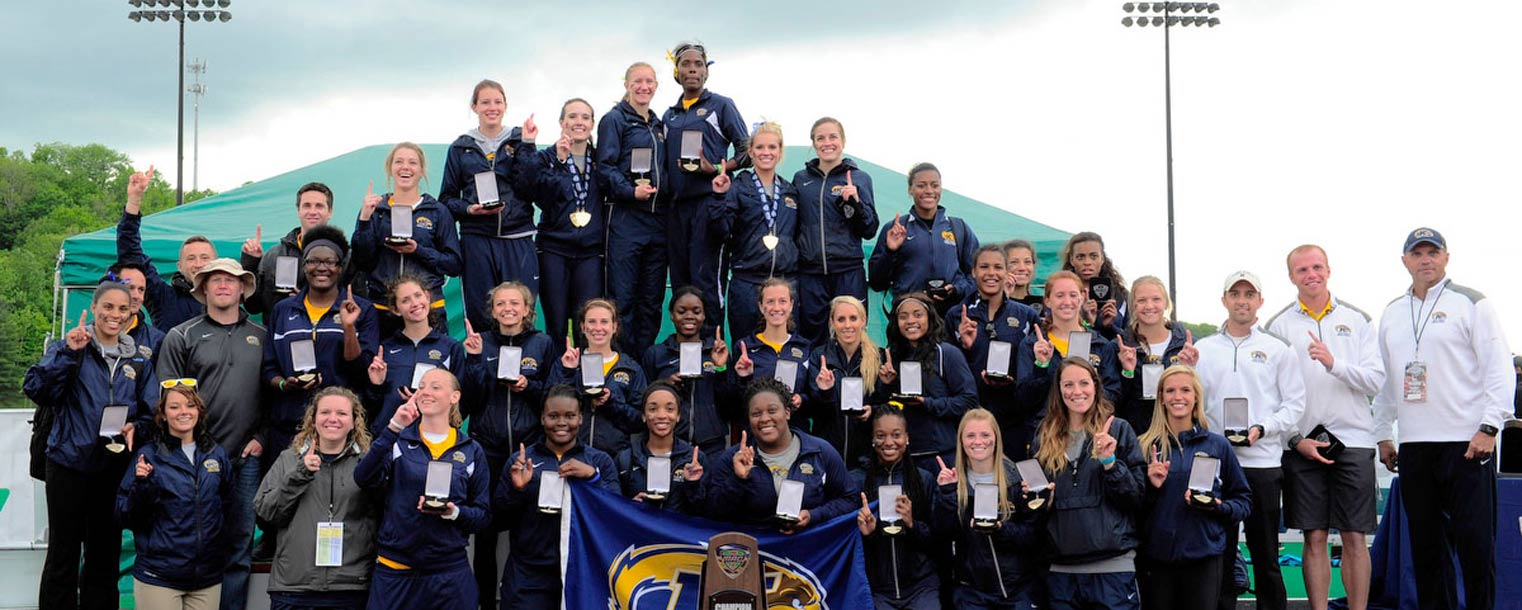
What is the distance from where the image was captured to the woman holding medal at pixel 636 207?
840 centimetres

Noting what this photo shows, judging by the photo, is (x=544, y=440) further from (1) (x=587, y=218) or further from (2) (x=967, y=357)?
(2) (x=967, y=357)

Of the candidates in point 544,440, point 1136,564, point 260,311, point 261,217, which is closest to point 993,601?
point 1136,564

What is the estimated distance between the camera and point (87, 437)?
6.93 metres

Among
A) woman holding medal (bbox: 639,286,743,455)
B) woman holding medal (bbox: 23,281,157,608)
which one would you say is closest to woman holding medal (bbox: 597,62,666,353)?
woman holding medal (bbox: 639,286,743,455)

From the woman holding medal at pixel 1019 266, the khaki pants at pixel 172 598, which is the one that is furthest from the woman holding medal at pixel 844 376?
the khaki pants at pixel 172 598

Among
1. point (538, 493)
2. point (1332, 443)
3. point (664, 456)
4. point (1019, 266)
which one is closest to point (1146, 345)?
point (1019, 266)

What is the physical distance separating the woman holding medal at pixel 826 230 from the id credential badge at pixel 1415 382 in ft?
11.0

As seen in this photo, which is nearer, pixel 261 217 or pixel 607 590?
pixel 607 590

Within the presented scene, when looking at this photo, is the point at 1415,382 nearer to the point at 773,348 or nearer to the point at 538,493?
the point at 773,348

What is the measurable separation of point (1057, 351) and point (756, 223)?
2127mm

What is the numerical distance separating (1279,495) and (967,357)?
1.99m

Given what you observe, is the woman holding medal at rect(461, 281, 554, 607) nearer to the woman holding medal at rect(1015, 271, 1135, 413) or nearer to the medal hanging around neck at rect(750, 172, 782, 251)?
the medal hanging around neck at rect(750, 172, 782, 251)

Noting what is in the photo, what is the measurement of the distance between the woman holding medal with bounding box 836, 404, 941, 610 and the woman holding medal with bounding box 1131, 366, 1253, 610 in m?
1.19

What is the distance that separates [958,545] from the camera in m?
6.91
